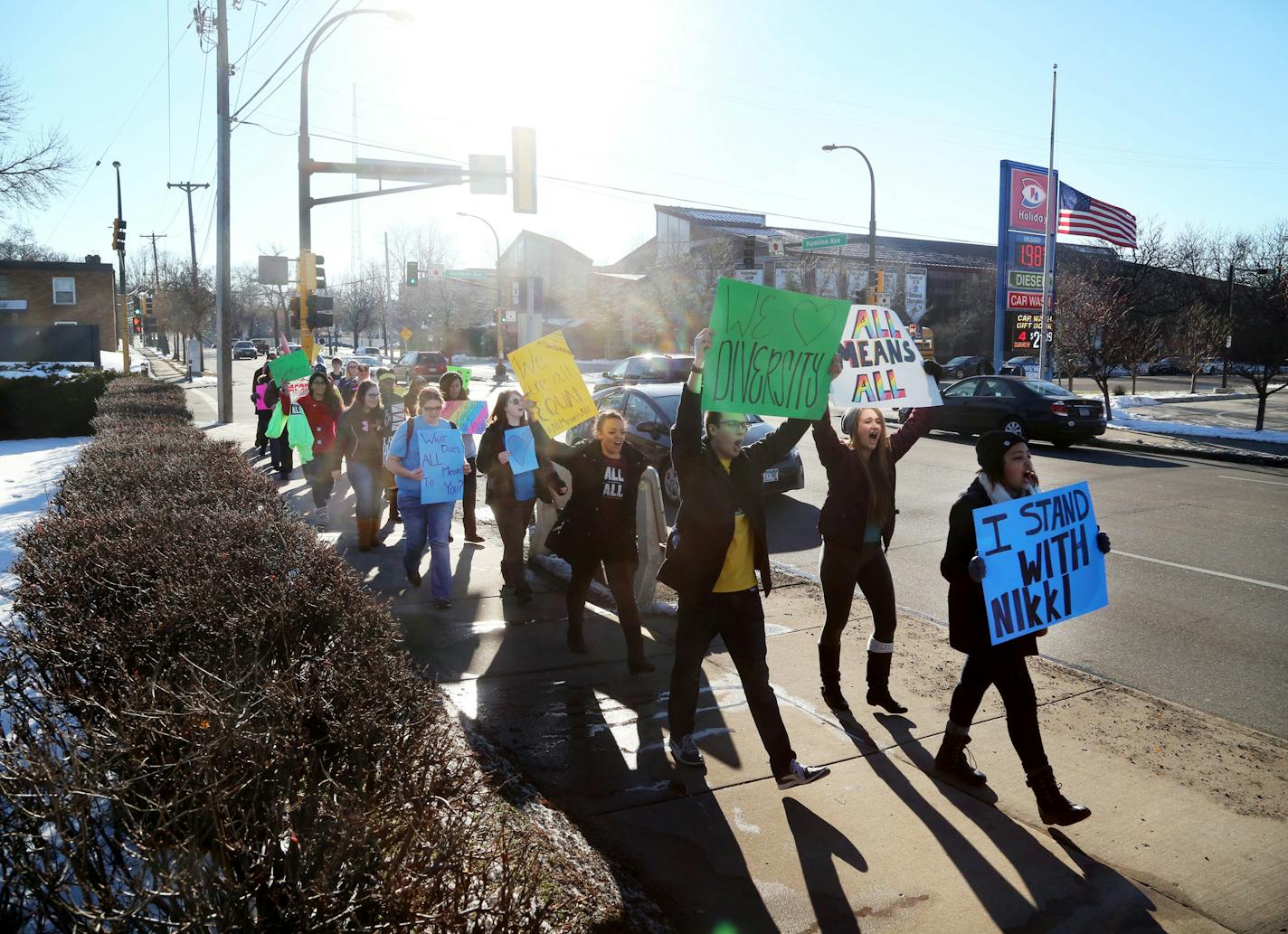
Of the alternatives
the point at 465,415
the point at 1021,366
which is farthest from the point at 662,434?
the point at 1021,366

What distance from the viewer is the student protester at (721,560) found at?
4.70 meters

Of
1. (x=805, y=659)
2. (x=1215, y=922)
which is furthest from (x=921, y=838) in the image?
(x=805, y=659)

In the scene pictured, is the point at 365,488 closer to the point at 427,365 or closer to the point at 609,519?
the point at 609,519

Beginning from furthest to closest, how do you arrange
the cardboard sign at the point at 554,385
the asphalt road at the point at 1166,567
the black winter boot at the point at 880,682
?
the cardboard sign at the point at 554,385 < the asphalt road at the point at 1166,567 < the black winter boot at the point at 880,682

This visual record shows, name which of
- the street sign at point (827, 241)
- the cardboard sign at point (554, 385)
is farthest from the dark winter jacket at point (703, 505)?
the street sign at point (827, 241)

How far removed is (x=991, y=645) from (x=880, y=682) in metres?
1.38

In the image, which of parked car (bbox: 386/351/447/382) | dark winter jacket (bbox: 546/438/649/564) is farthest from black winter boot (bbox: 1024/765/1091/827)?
parked car (bbox: 386/351/447/382)

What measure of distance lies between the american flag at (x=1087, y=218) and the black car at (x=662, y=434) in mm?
20304

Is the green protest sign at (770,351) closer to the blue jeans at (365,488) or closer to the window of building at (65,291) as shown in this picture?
the blue jeans at (365,488)

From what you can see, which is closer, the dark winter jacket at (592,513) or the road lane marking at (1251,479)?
the dark winter jacket at (592,513)

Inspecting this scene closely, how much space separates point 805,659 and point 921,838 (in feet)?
8.08

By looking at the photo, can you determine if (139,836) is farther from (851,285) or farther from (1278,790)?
(851,285)

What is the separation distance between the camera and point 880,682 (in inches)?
227

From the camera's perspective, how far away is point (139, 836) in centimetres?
251
